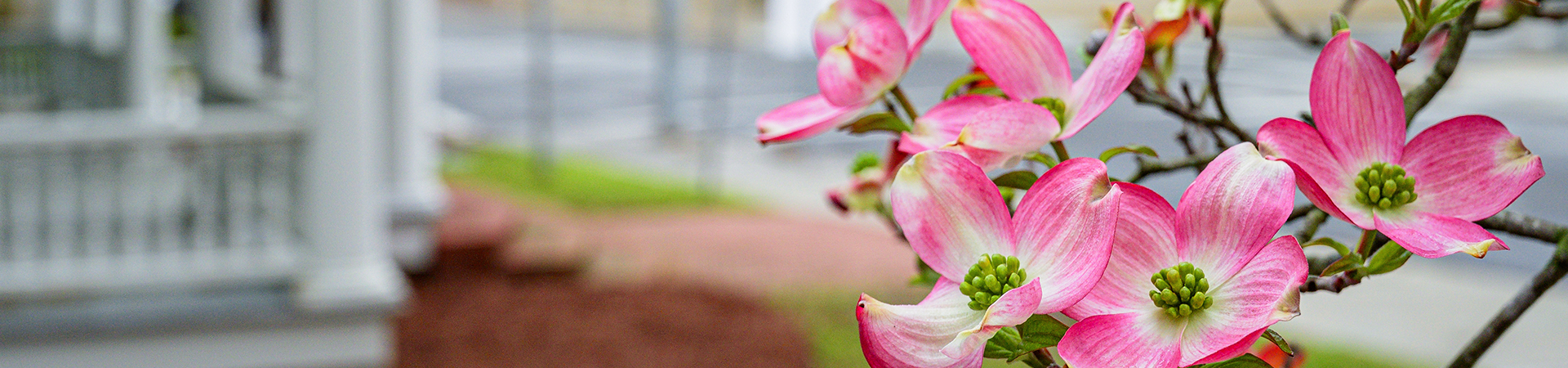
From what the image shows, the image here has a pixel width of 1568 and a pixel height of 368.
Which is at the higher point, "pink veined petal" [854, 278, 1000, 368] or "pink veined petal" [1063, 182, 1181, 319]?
"pink veined petal" [1063, 182, 1181, 319]

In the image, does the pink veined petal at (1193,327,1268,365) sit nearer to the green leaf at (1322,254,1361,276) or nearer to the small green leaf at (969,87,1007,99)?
the green leaf at (1322,254,1361,276)

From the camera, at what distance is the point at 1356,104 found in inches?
10.7

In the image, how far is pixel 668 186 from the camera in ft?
22.9

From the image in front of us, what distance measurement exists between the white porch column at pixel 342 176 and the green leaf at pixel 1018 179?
2726 mm

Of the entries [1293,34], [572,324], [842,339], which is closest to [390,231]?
[572,324]

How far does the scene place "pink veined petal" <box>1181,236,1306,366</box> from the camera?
0.76ft

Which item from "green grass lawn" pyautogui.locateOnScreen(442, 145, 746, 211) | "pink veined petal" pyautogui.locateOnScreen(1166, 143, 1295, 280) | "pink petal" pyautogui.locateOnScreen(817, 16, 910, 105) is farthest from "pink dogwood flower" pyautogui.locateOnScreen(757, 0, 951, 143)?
"green grass lawn" pyautogui.locateOnScreen(442, 145, 746, 211)

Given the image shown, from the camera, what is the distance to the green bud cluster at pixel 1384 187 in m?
0.27

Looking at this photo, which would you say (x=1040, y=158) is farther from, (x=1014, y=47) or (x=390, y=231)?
(x=390, y=231)

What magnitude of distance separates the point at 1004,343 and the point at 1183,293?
0.12 ft

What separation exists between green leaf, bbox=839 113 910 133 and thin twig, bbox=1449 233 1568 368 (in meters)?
0.18

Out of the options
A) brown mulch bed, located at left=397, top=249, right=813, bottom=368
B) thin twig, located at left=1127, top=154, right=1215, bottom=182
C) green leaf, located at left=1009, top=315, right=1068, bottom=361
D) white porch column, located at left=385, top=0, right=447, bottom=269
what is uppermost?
green leaf, located at left=1009, top=315, right=1068, bottom=361

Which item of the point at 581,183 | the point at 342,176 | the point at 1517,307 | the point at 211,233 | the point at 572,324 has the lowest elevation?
the point at 581,183

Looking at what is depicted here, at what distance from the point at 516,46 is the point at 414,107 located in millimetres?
15136
